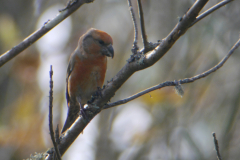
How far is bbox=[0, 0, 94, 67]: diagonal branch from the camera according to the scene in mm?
2441

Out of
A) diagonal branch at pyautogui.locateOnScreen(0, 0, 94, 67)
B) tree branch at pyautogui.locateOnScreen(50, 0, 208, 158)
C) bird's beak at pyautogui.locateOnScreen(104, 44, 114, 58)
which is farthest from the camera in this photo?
bird's beak at pyautogui.locateOnScreen(104, 44, 114, 58)

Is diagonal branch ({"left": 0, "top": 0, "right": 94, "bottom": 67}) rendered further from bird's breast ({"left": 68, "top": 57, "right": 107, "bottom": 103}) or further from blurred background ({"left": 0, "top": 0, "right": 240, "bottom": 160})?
blurred background ({"left": 0, "top": 0, "right": 240, "bottom": 160})

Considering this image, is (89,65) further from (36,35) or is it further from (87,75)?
(36,35)

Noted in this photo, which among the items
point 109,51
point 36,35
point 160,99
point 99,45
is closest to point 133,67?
point 36,35

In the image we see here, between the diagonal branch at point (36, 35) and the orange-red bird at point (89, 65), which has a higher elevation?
the orange-red bird at point (89, 65)

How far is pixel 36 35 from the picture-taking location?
8.55ft

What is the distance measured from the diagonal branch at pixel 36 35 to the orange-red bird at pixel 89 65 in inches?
69.2

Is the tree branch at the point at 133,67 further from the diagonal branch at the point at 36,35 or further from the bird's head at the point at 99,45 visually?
the bird's head at the point at 99,45

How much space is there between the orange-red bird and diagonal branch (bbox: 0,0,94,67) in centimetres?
176

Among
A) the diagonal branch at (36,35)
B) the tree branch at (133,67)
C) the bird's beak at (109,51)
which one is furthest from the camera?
the bird's beak at (109,51)

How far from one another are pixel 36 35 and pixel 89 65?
192 cm

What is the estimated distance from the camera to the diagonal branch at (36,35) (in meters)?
2.44

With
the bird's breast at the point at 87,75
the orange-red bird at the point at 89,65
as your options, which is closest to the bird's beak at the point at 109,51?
the orange-red bird at the point at 89,65

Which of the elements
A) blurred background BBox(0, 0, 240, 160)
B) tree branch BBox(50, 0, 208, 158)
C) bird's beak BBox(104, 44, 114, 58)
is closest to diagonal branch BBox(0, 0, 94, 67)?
tree branch BBox(50, 0, 208, 158)
